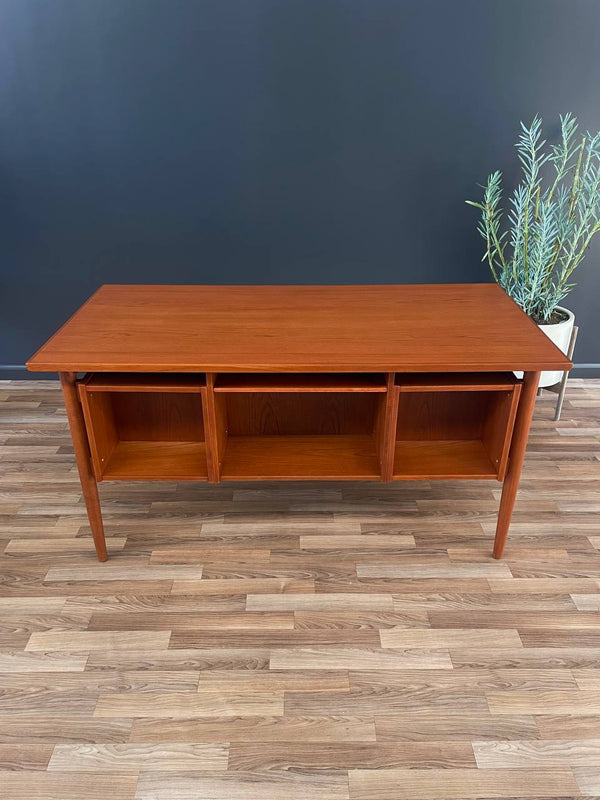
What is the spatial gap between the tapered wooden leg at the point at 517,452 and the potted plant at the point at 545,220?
3.10 feet

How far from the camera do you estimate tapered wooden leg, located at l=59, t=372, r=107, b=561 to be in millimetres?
1636

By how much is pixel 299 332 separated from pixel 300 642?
0.87 metres

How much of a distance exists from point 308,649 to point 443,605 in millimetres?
427

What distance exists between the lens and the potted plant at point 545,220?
245 cm

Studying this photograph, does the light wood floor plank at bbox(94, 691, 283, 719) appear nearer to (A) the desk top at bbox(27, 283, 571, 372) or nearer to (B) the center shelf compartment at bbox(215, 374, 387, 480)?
(B) the center shelf compartment at bbox(215, 374, 387, 480)

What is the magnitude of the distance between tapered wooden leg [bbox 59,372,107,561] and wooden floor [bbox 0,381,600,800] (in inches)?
4.4

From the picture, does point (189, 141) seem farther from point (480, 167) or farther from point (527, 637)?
point (527, 637)

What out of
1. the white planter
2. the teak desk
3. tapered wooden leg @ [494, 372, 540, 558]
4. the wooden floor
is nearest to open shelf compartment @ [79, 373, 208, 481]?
the teak desk

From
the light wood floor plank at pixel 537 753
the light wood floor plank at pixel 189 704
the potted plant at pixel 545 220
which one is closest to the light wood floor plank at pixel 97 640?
the light wood floor plank at pixel 189 704

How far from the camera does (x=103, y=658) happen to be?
1589mm

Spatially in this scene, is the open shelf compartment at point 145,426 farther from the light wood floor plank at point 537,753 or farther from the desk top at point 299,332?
the light wood floor plank at point 537,753

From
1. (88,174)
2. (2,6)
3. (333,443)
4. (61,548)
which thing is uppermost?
(2,6)

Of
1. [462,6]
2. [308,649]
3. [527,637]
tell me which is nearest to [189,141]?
[462,6]

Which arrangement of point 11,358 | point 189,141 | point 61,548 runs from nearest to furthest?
point 61,548, point 189,141, point 11,358
